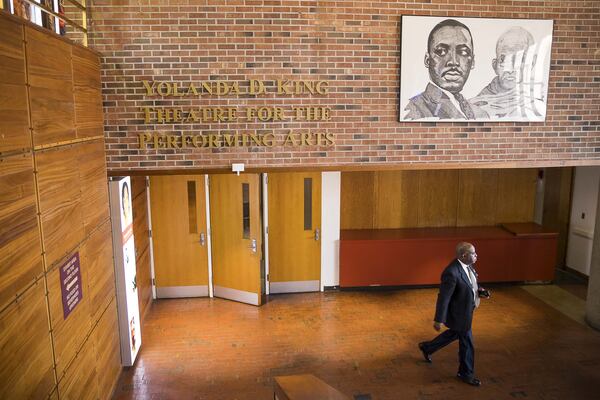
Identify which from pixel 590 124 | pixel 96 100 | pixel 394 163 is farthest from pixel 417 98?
pixel 96 100

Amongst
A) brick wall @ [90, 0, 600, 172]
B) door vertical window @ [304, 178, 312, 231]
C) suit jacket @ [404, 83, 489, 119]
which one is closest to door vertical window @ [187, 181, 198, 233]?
door vertical window @ [304, 178, 312, 231]

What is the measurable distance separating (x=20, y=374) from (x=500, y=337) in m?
6.45

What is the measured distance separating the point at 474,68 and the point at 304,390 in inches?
179

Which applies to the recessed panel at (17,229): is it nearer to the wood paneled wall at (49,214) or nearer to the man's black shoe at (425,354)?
the wood paneled wall at (49,214)

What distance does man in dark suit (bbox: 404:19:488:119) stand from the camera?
598 cm

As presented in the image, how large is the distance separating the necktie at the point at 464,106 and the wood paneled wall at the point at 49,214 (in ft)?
14.2

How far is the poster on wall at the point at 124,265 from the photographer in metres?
5.96

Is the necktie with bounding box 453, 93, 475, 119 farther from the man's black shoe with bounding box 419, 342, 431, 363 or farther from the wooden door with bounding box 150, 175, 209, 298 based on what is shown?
the wooden door with bounding box 150, 175, 209, 298

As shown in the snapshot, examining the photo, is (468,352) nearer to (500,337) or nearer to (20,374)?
(500,337)

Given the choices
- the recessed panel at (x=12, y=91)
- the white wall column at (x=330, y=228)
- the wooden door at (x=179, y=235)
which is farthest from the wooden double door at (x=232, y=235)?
the recessed panel at (x=12, y=91)

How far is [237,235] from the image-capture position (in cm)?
870

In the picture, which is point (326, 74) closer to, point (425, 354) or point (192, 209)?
point (425, 354)

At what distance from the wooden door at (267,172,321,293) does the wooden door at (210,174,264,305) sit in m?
0.53

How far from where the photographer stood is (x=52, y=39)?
4137mm
